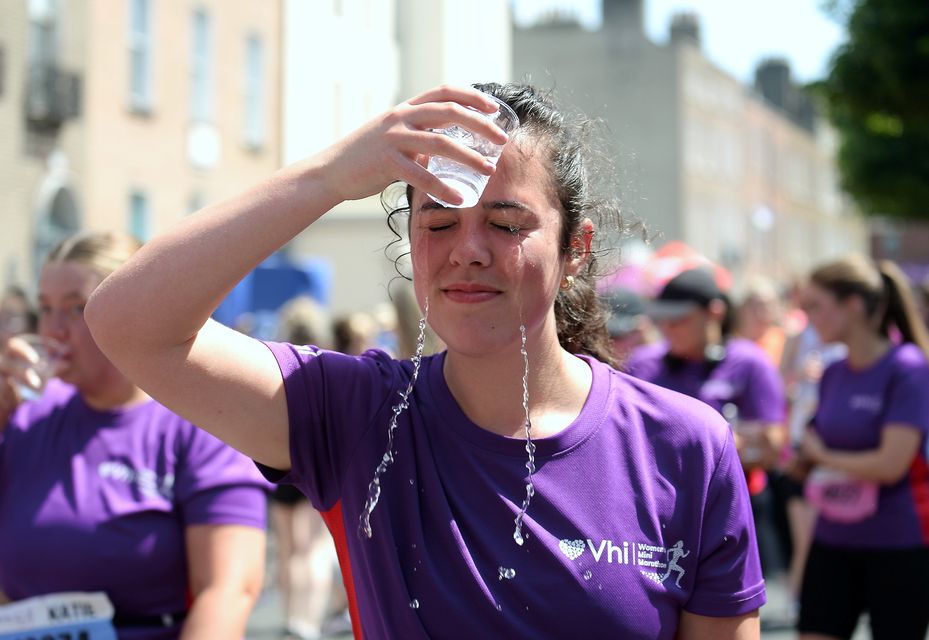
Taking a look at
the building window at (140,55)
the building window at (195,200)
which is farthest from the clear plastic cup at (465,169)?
the building window at (195,200)

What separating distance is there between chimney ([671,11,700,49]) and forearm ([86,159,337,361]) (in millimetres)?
48001

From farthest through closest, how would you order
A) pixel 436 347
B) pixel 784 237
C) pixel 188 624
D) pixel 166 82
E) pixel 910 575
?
1. pixel 784 237
2. pixel 166 82
3. pixel 910 575
4. pixel 436 347
5. pixel 188 624

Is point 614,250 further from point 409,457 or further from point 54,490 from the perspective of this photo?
point 54,490

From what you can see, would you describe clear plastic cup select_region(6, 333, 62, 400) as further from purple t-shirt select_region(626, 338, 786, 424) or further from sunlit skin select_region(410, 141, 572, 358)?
purple t-shirt select_region(626, 338, 786, 424)

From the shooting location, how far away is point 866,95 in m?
15.1

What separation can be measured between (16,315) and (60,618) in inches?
235

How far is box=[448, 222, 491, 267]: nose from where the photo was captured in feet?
7.43

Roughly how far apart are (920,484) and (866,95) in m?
10.7

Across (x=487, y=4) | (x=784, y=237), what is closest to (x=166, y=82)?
(x=487, y=4)

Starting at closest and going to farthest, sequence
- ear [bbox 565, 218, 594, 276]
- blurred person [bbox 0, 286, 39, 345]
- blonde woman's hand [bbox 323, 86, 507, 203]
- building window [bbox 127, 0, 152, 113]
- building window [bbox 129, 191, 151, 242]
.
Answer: blonde woman's hand [bbox 323, 86, 507, 203], ear [bbox 565, 218, 594, 276], blurred person [bbox 0, 286, 39, 345], building window [bbox 127, 0, 152, 113], building window [bbox 129, 191, 151, 242]

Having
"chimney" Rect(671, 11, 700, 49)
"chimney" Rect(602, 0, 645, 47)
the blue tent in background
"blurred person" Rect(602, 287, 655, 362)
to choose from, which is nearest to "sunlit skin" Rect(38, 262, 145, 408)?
"blurred person" Rect(602, 287, 655, 362)

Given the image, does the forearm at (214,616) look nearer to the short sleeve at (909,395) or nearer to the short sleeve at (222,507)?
the short sleeve at (222,507)

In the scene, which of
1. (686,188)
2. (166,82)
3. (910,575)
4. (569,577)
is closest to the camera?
(569,577)

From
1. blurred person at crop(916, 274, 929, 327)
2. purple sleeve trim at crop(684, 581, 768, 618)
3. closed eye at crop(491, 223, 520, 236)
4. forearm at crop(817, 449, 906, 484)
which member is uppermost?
closed eye at crop(491, 223, 520, 236)
